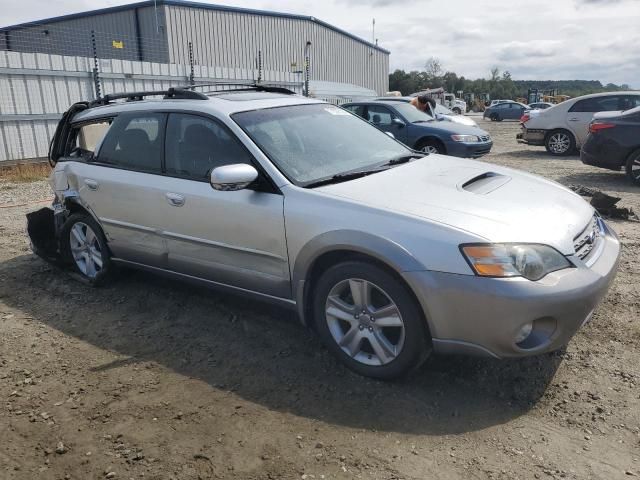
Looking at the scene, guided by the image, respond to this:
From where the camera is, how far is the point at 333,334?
3225 mm

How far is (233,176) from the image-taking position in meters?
3.21

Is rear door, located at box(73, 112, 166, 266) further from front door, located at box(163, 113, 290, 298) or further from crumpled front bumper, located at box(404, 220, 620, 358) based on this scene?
crumpled front bumper, located at box(404, 220, 620, 358)

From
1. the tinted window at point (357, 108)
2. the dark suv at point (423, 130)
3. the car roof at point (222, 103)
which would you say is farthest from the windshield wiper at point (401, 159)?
the tinted window at point (357, 108)

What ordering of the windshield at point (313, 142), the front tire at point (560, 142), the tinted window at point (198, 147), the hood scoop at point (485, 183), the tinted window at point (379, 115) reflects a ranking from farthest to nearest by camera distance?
the front tire at point (560, 142) → the tinted window at point (379, 115) → the tinted window at point (198, 147) → the windshield at point (313, 142) → the hood scoop at point (485, 183)

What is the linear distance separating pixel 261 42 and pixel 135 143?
101 feet

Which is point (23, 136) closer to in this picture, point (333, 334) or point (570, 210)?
point (333, 334)

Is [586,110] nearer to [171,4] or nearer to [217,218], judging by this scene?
[217,218]

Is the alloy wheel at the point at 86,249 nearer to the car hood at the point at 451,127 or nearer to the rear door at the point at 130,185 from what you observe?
the rear door at the point at 130,185

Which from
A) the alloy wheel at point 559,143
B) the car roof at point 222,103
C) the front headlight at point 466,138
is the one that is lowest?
the alloy wheel at point 559,143

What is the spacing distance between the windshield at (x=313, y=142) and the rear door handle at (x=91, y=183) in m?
1.54

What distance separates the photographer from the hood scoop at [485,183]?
10.9 feet

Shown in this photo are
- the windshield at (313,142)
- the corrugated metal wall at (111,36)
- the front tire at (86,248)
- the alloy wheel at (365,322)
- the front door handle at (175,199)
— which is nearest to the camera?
the alloy wheel at (365,322)

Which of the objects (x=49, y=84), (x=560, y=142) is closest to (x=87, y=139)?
(x=49, y=84)

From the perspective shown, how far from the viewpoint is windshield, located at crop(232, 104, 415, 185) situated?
354 centimetres
